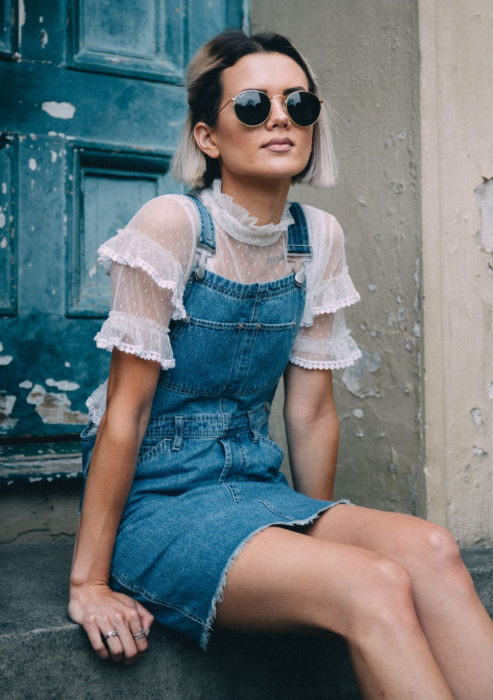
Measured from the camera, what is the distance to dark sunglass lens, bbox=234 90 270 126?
5.55ft

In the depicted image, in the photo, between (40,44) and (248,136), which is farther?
(40,44)

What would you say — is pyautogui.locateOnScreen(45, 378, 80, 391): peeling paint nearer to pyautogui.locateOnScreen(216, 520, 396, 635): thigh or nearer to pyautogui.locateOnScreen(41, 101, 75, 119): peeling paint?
pyautogui.locateOnScreen(41, 101, 75, 119): peeling paint

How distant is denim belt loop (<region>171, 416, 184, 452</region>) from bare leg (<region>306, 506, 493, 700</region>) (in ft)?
1.31

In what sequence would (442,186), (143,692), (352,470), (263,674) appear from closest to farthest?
(143,692) < (263,674) < (442,186) < (352,470)

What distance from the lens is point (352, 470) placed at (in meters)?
2.49

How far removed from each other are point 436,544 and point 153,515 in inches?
22.7

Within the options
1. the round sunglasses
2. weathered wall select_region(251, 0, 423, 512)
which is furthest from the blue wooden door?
the round sunglasses

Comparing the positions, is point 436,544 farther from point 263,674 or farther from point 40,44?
point 40,44

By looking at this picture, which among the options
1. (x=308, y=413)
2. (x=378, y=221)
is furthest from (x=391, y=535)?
(x=378, y=221)

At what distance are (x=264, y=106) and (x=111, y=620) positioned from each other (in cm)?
114

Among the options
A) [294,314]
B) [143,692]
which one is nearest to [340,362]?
[294,314]

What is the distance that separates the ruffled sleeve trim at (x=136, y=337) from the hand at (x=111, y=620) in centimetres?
48

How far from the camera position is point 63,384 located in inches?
99.7

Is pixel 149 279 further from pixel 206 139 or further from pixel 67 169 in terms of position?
pixel 67 169
